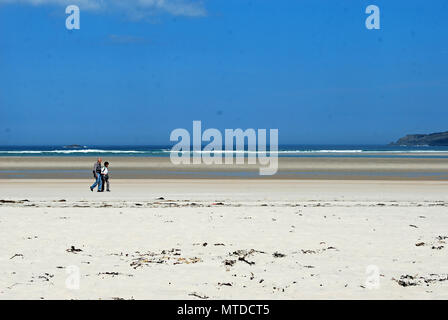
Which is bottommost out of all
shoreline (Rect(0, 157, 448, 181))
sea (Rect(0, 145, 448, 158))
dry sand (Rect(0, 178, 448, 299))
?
shoreline (Rect(0, 157, 448, 181))

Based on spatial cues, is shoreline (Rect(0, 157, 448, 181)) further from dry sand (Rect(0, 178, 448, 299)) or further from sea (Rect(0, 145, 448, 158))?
sea (Rect(0, 145, 448, 158))

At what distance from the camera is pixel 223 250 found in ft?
34.3

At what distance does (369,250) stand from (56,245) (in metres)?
6.14

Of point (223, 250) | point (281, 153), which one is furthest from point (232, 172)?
point (281, 153)

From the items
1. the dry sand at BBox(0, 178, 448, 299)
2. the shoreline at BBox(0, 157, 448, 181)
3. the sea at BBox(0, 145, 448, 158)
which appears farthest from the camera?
the sea at BBox(0, 145, 448, 158)

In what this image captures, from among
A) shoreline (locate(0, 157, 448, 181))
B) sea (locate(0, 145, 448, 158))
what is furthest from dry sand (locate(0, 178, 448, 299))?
sea (locate(0, 145, 448, 158))

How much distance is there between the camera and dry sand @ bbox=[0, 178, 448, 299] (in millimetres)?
7598

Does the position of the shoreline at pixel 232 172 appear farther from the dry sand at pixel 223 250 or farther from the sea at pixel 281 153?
the sea at pixel 281 153

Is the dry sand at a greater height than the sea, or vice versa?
the sea

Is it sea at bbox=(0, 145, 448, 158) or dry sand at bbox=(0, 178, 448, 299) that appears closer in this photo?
dry sand at bbox=(0, 178, 448, 299)

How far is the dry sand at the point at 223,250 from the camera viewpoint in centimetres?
760

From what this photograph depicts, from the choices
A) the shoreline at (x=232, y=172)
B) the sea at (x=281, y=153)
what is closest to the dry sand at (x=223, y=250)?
the shoreline at (x=232, y=172)

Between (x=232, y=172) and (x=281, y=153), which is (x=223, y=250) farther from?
(x=281, y=153)

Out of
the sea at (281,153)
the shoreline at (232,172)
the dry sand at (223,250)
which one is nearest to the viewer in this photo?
the dry sand at (223,250)
